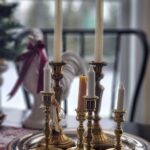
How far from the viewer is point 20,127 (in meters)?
1.28

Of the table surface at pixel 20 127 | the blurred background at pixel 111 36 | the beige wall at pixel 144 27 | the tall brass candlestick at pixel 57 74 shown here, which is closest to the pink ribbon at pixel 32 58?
the table surface at pixel 20 127

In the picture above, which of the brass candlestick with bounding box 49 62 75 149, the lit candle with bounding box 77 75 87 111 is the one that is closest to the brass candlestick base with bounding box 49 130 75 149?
the brass candlestick with bounding box 49 62 75 149

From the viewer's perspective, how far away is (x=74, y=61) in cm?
127

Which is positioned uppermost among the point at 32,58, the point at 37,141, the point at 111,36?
the point at 111,36

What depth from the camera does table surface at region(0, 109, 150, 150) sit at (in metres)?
1.18

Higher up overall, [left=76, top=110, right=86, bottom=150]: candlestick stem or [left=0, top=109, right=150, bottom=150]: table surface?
[left=76, top=110, right=86, bottom=150]: candlestick stem

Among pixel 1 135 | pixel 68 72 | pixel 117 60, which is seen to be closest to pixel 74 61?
pixel 68 72

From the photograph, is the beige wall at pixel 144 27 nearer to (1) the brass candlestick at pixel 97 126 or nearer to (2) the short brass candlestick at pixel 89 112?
(1) the brass candlestick at pixel 97 126

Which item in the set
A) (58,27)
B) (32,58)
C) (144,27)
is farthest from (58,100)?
(144,27)

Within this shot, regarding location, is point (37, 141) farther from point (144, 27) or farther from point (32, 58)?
point (144, 27)

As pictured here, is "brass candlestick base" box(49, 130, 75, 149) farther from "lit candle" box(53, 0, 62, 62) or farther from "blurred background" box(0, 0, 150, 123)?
"blurred background" box(0, 0, 150, 123)

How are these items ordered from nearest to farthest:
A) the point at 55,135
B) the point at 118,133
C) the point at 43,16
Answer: the point at 118,133 < the point at 55,135 < the point at 43,16

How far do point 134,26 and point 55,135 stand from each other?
1.29 m

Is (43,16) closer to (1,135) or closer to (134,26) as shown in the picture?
(134,26)
